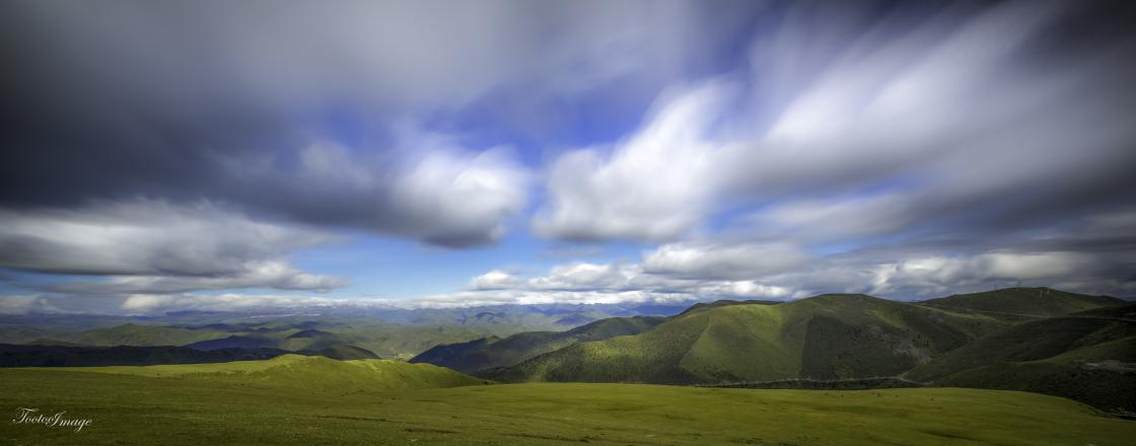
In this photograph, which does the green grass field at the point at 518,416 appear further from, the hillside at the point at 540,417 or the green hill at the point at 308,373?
the green hill at the point at 308,373

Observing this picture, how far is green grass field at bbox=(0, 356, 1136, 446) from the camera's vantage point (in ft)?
94.7

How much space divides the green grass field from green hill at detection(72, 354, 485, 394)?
0.99 meters

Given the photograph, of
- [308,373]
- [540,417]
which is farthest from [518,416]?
[308,373]

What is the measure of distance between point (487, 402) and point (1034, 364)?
208m

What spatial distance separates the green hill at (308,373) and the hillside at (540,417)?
859cm

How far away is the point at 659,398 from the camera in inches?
3228

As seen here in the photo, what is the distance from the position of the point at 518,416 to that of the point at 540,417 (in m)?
2.60

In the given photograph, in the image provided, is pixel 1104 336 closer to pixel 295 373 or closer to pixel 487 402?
pixel 487 402

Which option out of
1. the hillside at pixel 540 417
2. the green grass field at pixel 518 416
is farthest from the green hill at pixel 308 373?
the hillside at pixel 540 417

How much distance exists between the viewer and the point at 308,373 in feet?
406

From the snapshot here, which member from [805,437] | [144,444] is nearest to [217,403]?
[144,444]

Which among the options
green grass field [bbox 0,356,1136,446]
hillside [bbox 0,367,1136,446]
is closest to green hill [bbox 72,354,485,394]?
green grass field [bbox 0,356,1136,446]

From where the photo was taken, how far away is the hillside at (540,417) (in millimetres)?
28609

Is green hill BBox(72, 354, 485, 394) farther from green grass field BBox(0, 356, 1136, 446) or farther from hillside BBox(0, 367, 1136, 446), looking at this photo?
hillside BBox(0, 367, 1136, 446)
